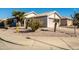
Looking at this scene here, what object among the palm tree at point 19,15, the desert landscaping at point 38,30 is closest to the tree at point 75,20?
the desert landscaping at point 38,30

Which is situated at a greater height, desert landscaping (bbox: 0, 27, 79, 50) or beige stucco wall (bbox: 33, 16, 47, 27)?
beige stucco wall (bbox: 33, 16, 47, 27)

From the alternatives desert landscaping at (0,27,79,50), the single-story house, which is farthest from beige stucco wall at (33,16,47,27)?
the single-story house

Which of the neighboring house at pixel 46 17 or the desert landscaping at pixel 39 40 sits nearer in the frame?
the desert landscaping at pixel 39 40

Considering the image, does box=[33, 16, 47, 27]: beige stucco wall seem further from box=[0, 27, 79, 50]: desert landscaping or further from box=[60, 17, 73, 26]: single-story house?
box=[60, 17, 73, 26]: single-story house

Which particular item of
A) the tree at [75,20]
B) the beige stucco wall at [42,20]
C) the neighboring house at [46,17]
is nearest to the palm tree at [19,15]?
the neighboring house at [46,17]

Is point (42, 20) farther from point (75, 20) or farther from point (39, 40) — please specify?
point (75, 20)

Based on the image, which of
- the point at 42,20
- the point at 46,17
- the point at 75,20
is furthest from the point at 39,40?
the point at 75,20

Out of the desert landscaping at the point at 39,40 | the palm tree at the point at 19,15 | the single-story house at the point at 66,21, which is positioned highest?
the palm tree at the point at 19,15

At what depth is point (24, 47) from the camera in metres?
4.77

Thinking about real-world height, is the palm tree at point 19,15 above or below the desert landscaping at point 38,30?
above

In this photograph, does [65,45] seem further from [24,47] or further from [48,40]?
[24,47]

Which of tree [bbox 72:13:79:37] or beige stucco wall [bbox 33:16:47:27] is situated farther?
beige stucco wall [bbox 33:16:47:27]

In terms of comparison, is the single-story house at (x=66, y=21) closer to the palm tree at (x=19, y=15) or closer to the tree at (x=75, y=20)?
the tree at (x=75, y=20)
